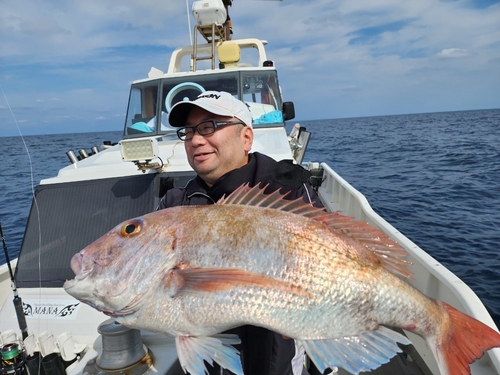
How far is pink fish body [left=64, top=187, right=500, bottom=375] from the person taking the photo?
4.91 ft

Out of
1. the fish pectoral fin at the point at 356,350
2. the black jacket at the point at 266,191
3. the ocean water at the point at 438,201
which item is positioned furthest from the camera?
the ocean water at the point at 438,201

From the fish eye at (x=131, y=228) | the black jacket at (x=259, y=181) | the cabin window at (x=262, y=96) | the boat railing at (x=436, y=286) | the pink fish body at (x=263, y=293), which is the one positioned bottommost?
the boat railing at (x=436, y=286)

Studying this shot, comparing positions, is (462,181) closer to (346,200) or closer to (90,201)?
(346,200)

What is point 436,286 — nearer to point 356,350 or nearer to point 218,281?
point 356,350

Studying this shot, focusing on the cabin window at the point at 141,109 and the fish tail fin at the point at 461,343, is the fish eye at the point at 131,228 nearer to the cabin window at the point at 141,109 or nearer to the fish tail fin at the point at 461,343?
the fish tail fin at the point at 461,343

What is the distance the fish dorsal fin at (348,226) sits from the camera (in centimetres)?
168

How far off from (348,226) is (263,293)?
1.80ft

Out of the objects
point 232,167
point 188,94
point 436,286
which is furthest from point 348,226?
point 188,94

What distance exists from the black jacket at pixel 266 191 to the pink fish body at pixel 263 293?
42 centimetres

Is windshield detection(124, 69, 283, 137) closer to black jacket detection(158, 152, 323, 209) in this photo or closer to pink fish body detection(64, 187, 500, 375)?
black jacket detection(158, 152, 323, 209)

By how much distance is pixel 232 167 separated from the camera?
2164mm

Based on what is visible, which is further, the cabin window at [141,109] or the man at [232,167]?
the cabin window at [141,109]

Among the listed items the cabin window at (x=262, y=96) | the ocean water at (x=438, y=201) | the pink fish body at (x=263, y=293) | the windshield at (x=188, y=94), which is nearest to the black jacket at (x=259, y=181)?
the pink fish body at (x=263, y=293)

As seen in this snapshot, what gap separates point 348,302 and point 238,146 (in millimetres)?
1119
